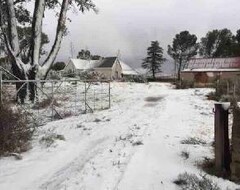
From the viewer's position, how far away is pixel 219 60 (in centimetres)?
5944

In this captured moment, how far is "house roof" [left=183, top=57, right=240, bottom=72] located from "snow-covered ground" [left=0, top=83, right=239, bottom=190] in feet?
148

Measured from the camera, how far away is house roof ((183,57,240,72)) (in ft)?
190

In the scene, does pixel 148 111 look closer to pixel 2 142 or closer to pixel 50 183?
pixel 2 142

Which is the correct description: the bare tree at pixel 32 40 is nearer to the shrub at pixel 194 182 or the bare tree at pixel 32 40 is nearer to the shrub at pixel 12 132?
the shrub at pixel 12 132

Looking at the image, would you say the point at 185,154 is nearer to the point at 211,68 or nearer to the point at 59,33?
the point at 59,33

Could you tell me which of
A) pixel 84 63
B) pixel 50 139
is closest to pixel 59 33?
pixel 50 139

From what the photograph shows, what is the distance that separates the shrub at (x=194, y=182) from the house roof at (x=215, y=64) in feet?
170

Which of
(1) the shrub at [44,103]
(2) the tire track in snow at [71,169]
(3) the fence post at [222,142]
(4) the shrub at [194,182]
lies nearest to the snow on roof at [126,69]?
(1) the shrub at [44,103]

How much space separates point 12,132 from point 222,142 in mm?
5101

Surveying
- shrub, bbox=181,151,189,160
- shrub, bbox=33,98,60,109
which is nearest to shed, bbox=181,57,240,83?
shrub, bbox=33,98,60,109

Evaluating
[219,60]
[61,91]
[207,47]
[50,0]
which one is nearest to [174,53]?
[207,47]

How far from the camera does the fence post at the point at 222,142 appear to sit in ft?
25.2

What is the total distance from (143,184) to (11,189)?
2369 millimetres

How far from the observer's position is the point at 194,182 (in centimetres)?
708
